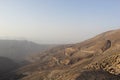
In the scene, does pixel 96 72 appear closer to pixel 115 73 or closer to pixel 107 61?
pixel 115 73

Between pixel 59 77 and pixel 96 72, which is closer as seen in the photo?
pixel 96 72

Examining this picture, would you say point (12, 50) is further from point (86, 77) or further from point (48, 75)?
point (86, 77)

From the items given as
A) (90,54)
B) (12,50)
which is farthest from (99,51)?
(12,50)

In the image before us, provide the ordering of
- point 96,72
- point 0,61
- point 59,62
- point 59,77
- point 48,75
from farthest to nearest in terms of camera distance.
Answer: point 0,61 < point 59,62 < point 48,75 < point 59,77 < point 96,72

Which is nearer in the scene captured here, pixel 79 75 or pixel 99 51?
pixel 79 75

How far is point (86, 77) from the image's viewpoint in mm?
33781

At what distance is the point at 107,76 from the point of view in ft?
111

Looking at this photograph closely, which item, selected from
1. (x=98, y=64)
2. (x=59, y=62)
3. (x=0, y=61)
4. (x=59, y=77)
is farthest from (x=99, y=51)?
(x=0, y=61)

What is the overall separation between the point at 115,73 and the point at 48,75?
1341 cm

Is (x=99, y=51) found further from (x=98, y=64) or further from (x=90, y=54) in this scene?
(x=98, y=64)

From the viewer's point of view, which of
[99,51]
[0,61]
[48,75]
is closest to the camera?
[48,75]

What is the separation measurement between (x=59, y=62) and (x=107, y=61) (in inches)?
1447

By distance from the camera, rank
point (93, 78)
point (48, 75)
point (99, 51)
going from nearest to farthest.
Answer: point (93, 78), point (48, 75), point (99, 51)

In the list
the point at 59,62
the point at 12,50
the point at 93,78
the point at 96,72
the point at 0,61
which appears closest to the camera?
the point at 93,78
